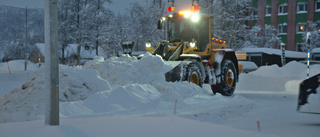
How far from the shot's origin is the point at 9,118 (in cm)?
795

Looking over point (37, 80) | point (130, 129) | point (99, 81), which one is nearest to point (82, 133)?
point (130, 129)

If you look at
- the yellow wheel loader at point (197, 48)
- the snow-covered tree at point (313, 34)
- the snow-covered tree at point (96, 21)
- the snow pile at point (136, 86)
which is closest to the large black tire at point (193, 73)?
the yellow wheel loader at point (197, 48)

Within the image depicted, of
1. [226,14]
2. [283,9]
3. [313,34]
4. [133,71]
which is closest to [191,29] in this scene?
[133,71]

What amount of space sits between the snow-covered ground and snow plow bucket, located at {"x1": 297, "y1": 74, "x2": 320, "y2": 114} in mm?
361

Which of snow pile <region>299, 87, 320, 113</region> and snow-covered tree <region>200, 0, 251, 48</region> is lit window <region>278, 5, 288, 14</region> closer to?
snow-covered tree <region>200, 0, 251, 48</region>

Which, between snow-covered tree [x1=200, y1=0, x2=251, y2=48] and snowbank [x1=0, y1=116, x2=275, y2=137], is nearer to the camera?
snowbank [x1=0, y1=116, x2=275, y2=137]

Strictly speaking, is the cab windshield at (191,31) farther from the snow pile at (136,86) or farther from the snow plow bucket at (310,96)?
the snow plow bucket at (310,96)

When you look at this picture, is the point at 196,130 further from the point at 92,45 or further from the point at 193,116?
the point at 92,45

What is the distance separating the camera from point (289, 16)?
54.6 m

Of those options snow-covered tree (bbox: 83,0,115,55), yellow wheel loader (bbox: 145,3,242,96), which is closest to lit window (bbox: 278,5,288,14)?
snow-covered tree (bbox: 83,0,115,55)

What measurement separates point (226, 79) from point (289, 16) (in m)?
44.1

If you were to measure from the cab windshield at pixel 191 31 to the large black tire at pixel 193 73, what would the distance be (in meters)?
1.38

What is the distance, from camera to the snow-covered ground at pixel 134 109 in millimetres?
5645

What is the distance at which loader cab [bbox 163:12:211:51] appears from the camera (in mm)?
14148
